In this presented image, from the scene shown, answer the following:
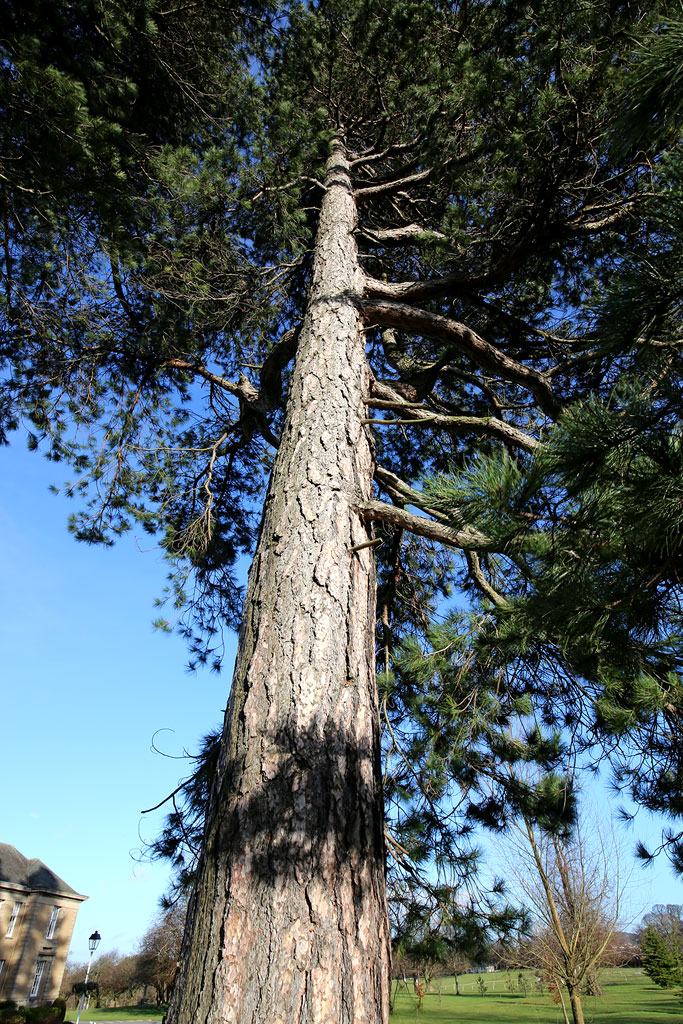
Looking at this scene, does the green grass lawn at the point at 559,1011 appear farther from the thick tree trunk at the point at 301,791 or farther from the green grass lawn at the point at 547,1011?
the thick tree trunk at the point at 301,791

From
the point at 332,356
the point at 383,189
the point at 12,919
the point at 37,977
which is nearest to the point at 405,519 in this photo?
the point at 332,356

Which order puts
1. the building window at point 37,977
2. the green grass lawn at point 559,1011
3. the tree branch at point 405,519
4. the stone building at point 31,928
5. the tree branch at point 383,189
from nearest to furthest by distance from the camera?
1. the tree branch at point 405,519
2. the tree branch at point 383,189
3. the green grass lawn at point 559,1011
4. the stone building at point 31,928
5. the building window at point 37,977

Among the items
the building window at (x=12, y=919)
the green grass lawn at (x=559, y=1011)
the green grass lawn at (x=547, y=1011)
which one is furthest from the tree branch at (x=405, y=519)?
the building window at (x=12, y=919)

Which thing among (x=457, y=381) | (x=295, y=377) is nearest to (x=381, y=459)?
(x=457, y=381)

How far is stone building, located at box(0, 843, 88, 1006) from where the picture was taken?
20797 mm

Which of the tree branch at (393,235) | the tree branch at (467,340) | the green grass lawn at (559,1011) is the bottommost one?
the green grass lawn at (559,1011)

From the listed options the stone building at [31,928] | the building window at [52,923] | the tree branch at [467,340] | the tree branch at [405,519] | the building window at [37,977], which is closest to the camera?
the tree branch at [405,519]

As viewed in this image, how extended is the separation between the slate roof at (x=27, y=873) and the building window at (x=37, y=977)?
7.77 ft

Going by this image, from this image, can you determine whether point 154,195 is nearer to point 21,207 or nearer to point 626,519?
point 21,207

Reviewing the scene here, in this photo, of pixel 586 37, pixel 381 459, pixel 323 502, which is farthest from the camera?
pixel 381 459

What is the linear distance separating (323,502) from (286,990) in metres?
1.59

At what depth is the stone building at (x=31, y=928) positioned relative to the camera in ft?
68.2

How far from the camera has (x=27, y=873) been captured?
953 inches

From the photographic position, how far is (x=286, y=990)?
1.29m
